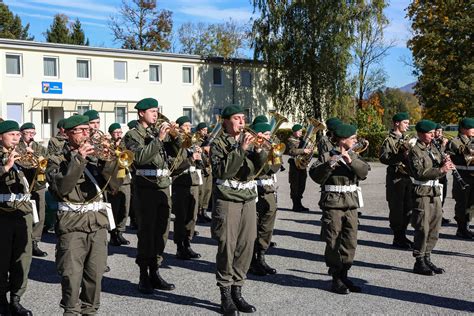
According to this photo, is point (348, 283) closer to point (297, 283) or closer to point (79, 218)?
point (297, 283)

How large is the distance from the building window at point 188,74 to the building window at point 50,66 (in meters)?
9.50

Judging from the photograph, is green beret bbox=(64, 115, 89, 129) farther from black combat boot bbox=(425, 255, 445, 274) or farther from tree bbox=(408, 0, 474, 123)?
tree bbox=(408, 0, 474, 123)

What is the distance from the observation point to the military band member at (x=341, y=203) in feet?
21.6

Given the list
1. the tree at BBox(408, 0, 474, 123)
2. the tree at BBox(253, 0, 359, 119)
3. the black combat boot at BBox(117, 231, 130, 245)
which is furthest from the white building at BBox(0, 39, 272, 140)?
the black combat boot at BBox(117, 231, 130, 245)

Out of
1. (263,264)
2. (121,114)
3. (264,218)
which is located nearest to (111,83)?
(121,114)

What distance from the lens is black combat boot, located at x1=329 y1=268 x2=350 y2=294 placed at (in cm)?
658

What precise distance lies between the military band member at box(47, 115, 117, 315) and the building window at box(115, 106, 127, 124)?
32.2 meters

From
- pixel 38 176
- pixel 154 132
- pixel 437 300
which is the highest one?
pixel 154 132

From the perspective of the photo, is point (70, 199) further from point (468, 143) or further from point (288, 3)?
point (288, 3)

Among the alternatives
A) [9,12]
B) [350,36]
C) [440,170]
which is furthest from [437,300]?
[9,12]

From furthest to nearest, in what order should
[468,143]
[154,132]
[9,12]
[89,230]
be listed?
[9,12] < [468,143] < [154,132] < [89,230]

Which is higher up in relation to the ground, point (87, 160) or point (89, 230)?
point (87, 160)

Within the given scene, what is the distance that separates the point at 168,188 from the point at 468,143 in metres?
5.92

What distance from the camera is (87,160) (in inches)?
208
